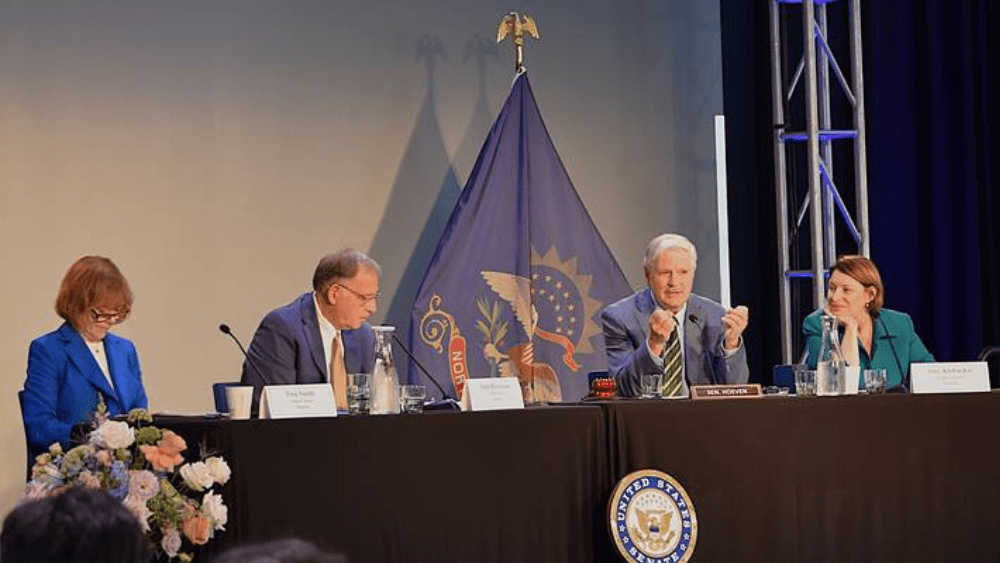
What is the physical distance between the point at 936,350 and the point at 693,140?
1.34 meters

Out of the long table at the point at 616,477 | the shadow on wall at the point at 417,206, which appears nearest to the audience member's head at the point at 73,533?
the long table at the point at 616,477

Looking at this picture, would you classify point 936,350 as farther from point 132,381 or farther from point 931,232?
point 132,381

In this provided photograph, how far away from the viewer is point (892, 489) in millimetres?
3582

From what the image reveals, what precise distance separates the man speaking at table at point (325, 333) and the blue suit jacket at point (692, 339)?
27.1 inches

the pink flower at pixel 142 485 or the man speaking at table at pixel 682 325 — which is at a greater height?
the man speaking at table at pixel 682 325

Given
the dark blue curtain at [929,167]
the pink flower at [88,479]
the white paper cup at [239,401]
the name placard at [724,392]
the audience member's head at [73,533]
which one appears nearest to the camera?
the audience member's head at [73,533]

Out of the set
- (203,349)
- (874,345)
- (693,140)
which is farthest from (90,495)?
(693,140)

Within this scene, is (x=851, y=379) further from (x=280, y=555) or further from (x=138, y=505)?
(x=280, y=555)

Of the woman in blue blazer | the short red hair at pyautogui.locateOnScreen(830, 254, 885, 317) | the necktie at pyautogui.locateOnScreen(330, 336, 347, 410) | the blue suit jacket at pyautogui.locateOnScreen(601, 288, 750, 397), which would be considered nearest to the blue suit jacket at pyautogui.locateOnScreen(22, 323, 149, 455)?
the woman in blue blazer

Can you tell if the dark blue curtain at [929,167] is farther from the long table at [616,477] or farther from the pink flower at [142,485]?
the pink flower at [142,485]

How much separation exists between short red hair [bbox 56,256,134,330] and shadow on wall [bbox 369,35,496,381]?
6.19ft

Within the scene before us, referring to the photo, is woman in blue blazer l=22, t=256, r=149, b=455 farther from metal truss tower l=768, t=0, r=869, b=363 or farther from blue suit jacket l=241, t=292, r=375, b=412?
metal truss tower l=768, t=0, r=869, b=363

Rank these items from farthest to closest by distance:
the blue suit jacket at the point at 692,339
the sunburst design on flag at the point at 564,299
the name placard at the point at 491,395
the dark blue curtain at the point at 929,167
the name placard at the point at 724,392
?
the dark blue curtain at the point at 929,167, the sunburst design on flag at the point at 564,299, the blue suit jacket at the point at 692,339, the name placard at the point at 724,392, the name placard at the point at 491,395

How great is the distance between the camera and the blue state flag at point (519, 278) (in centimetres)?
Answer: 557
